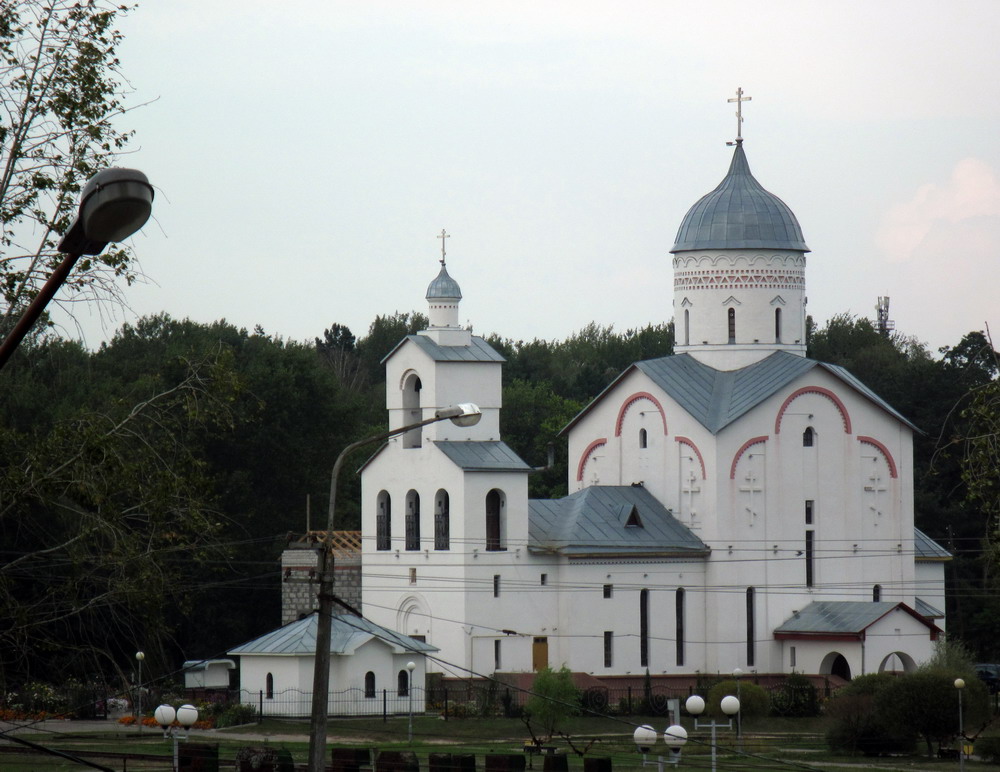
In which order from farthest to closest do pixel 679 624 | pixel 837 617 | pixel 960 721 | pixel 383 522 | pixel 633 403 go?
pixel 633 403 < pixel 679 624 < pixel 383 522 < pixel 837 617 < pixel 960 721

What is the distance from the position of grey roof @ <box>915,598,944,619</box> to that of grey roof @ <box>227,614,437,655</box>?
47.8 ft

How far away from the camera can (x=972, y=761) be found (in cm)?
3272

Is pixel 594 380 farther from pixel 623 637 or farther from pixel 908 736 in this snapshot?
pixel 908 736

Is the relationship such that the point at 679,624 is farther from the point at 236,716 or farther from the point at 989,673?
the point at 989,673

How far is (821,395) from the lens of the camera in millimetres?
45750

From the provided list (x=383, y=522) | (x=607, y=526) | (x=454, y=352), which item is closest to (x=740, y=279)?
(x=607, y=526)

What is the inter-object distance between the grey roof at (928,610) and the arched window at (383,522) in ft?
47.2

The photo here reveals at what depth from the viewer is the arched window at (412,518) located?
4281 cm

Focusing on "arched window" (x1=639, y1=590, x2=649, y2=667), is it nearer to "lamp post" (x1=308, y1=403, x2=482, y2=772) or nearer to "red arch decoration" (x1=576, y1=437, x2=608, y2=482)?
"red arch decoration" (x1=576, y1=437, x2=608, y2=482)

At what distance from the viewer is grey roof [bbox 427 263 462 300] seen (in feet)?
141

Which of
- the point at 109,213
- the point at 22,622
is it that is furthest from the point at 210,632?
the point at 109,213

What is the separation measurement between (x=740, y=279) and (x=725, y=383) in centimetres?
296

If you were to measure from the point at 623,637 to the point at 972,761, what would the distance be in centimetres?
1157

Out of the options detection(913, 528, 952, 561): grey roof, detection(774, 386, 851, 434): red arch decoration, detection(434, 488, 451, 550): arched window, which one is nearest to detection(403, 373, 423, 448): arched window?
detection(434, 488, 451, 550): arched window
